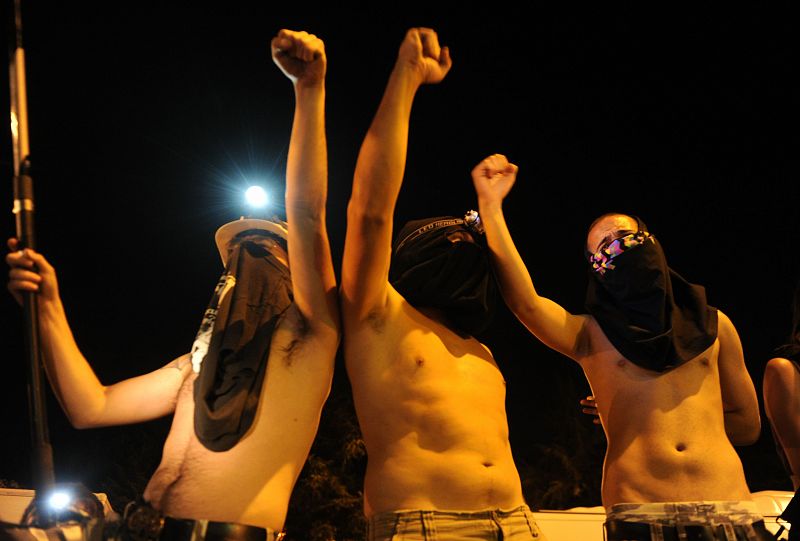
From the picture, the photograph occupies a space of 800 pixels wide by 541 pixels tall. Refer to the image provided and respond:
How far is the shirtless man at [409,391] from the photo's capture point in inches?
105

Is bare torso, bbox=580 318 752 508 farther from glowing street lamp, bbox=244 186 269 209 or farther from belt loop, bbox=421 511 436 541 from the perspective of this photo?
glowing street lamp, bbox=244 186 269 209

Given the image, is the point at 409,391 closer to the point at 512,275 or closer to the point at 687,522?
the point at 512,275

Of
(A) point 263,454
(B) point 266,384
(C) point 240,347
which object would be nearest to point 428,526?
(A) point 263,454

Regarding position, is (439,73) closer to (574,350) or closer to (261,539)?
(574,350)

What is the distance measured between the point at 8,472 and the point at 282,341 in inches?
268

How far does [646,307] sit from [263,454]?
184cm

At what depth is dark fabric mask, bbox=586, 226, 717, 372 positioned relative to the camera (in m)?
3.39

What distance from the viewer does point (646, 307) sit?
3.48 metres

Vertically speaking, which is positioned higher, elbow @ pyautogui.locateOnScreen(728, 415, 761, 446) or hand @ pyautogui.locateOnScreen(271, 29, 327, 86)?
hand @ pyautogui.locateOnScreen(271, 29, 327, 86)

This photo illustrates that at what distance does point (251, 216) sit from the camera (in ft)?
10.6

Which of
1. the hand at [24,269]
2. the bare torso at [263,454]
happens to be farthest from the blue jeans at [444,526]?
the hand at [24,269]

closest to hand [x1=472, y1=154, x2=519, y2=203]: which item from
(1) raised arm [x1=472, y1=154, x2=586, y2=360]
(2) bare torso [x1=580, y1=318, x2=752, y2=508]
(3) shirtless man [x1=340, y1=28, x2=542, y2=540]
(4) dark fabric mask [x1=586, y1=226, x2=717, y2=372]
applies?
(1) raised arm [x1=472, y1=154, x2=586, y2=360]

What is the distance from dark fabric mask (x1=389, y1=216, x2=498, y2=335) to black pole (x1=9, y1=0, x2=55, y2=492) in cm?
139

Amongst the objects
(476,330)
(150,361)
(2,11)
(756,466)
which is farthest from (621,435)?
(756,466)
